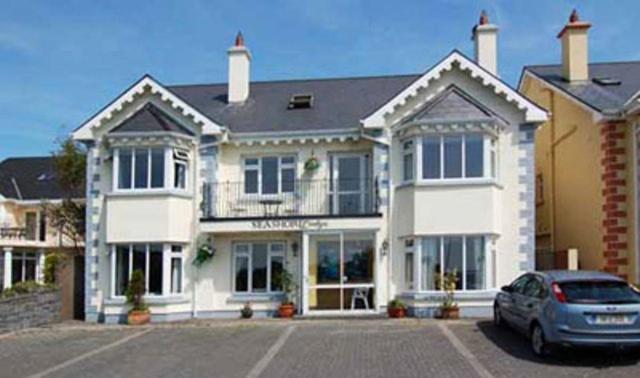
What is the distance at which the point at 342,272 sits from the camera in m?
23.0

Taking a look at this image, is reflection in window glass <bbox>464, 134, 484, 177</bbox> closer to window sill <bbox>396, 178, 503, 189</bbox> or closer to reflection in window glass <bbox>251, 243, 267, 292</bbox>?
window sill <bbox>396, 178, 503, 189</bbox>

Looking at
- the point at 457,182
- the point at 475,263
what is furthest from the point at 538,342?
the point at 457,182

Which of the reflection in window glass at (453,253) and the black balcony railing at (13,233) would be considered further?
the black balcony railing at (13,233)

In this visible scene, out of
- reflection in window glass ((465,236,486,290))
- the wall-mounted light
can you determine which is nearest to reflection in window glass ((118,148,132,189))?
the wall-mounted light

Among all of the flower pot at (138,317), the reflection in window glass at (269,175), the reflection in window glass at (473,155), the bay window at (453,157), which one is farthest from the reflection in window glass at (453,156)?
the flower pot at (138,317)

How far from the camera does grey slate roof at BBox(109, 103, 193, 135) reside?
23.3m

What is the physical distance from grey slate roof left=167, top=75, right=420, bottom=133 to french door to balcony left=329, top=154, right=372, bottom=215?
3.55ft

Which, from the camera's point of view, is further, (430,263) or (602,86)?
(602,86)

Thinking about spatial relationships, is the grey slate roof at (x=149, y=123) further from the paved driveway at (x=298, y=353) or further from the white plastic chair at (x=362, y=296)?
the white plastic chair at (x=362, y=296)

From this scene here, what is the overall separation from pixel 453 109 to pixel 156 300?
34.7ft

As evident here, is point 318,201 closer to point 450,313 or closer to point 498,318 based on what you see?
point 450,313

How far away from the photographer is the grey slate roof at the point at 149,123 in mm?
23266

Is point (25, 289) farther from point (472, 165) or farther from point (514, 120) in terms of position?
point (514, 120)

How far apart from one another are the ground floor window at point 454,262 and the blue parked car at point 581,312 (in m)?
6.22
